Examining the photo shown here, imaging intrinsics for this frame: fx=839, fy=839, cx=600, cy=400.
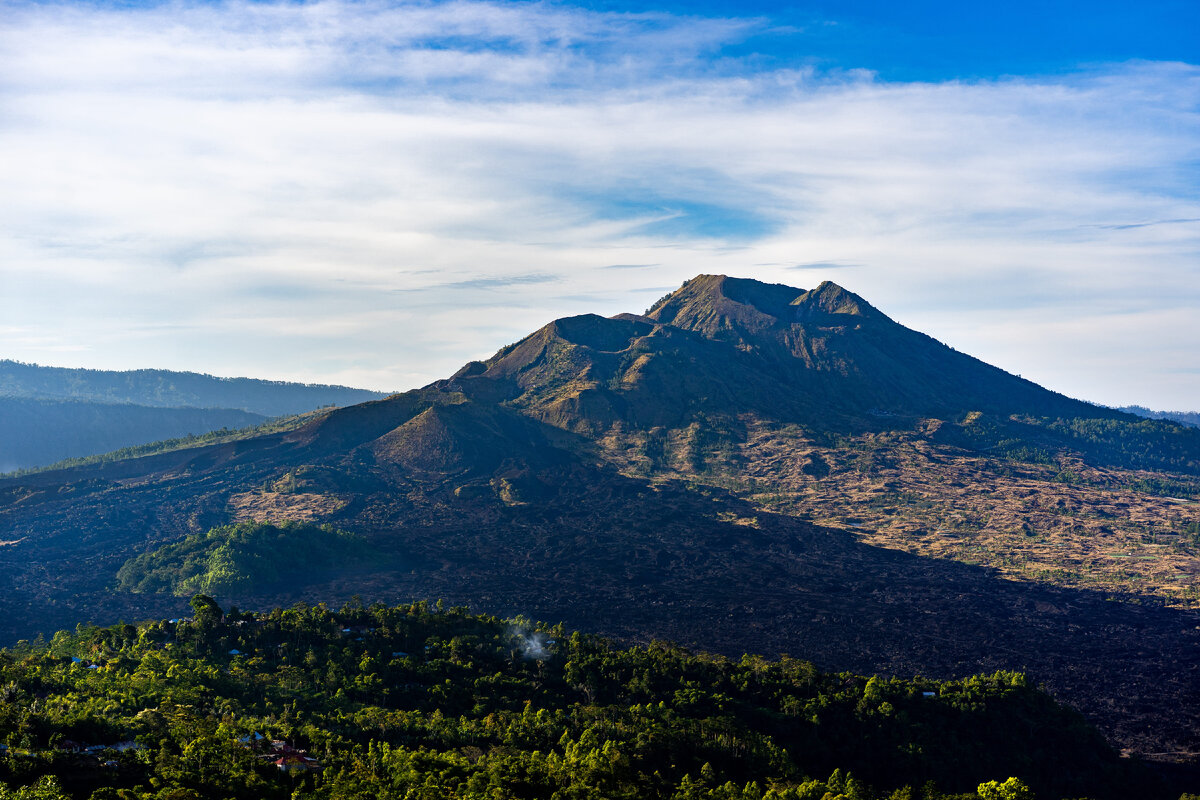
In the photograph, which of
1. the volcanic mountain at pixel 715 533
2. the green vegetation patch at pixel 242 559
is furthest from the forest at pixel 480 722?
the green vegetation patch at pixel 242 559

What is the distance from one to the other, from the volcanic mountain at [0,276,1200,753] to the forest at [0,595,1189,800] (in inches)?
802

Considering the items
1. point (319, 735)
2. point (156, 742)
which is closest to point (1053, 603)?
point (319, 735)

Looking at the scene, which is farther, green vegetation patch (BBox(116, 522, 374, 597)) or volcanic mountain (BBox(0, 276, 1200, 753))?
green vegetation patch (BBox(116, 522, 374, 597))

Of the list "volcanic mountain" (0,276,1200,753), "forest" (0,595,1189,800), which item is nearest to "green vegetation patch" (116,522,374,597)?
"volcanic mountain" (0,276,1200,753)

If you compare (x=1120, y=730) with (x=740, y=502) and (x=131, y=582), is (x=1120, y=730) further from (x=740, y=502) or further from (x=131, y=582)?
(x=131, y=582)

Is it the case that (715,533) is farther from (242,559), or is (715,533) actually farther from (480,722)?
(480,722)

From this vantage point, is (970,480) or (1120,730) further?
(970,480)

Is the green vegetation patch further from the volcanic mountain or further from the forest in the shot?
the forest

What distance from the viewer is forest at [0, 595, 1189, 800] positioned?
1303 inches

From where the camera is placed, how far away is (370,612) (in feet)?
205

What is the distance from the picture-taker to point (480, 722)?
45.7m

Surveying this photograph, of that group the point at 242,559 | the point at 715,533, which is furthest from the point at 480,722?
the point at 715,533

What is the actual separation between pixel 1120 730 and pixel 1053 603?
3790 centimetres

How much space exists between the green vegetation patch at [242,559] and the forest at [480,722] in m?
39.7
